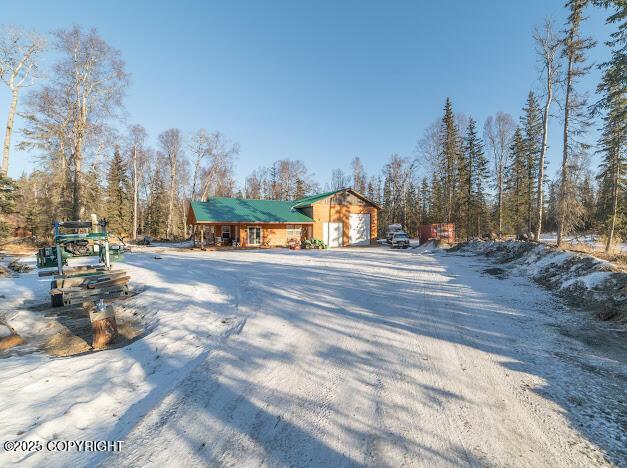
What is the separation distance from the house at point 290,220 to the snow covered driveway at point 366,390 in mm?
22771

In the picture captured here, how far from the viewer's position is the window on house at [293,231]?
31.4m

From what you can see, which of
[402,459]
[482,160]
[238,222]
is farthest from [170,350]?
[482,160]

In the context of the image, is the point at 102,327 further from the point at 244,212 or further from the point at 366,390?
the point at 244,212

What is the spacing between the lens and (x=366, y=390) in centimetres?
377

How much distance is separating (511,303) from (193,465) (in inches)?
311

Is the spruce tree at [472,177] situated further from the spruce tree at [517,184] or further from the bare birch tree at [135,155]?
the bare birch tree at [135,155]

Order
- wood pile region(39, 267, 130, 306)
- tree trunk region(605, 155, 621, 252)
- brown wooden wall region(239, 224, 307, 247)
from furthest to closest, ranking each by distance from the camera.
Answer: brown wooden wall region(239, 224, 307, 247), tree trunk region(605, 155, 621, 252), wood pile region(39, 267, 130, 306)

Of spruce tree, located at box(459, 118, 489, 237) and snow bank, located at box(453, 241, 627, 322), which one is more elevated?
spruce tree, located at box(459, 118, 489, 237)

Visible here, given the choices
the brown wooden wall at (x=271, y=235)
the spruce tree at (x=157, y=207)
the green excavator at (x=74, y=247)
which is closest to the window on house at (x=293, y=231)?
the brown wooden wall at (x=271, y=235)

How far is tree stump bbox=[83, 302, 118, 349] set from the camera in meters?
5.73

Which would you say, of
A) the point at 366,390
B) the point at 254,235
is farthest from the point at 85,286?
the point at 254,235

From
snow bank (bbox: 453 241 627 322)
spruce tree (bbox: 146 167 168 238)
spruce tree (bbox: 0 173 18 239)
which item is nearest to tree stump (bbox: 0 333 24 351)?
snow bank (bbox: 453 241 627 322)

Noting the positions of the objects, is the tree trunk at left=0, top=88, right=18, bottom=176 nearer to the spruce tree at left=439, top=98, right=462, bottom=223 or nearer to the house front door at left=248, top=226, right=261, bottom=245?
the house front door at left=248, top=226, right=261, bottom=245

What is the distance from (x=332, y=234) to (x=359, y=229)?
3.28 m
